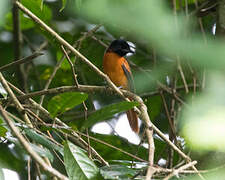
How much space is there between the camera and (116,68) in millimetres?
5922

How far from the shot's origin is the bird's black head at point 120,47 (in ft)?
19.5

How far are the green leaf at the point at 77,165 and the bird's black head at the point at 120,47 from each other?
13.3 ft

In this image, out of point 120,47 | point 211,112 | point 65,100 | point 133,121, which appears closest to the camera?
point 211,112

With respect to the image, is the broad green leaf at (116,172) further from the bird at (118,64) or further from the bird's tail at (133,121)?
the bird at (118,64)

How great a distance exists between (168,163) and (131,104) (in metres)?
1.97

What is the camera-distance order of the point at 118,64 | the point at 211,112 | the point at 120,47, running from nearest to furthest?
the point at 211,112, the point at 118,64, the point at 120,47

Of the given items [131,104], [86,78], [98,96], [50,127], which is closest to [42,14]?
[50,127]

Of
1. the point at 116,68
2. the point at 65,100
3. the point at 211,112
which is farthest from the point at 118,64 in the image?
the point at 211,112

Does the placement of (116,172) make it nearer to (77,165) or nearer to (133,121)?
(77,165)

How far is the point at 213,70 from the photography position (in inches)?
20.4

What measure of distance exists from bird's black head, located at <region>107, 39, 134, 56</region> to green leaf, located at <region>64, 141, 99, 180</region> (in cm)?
406

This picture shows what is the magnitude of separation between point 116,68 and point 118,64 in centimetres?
7

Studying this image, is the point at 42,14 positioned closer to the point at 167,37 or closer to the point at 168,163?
the point at 168,163

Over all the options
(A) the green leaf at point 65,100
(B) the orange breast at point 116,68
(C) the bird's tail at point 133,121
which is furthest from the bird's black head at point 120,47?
(A) the green leaf at point 65,100
